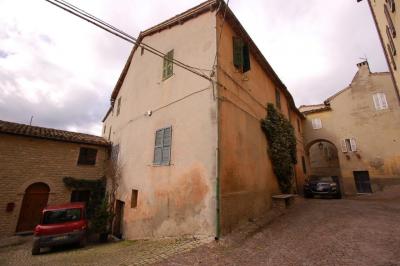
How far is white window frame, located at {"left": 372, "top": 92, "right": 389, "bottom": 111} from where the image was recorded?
15719 millimetres

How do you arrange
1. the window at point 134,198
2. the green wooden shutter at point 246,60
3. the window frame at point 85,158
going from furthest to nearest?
the window frame at point 85,158
the window at point 134,198
the green wooden shutter at point 246,60

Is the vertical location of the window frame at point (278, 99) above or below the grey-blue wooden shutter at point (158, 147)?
above

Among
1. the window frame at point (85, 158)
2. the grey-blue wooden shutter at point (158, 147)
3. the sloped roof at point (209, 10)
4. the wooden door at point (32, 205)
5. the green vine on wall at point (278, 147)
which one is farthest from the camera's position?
the window frame at point (85, 158)

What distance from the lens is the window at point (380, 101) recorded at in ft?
51.6

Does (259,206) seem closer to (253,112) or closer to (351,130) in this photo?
(253,112)

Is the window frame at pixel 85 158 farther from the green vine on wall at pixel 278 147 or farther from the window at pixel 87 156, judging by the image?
the green vine on wall at pixel 278 147

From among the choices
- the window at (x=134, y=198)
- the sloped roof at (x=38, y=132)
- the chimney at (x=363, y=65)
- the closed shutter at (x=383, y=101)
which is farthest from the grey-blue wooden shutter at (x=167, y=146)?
the chimney at (x=363, y=65)

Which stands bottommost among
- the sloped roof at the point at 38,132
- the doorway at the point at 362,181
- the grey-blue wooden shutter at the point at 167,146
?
the doorway at the point at 362,181

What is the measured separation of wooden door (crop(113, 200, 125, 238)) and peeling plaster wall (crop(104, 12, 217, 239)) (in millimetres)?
723

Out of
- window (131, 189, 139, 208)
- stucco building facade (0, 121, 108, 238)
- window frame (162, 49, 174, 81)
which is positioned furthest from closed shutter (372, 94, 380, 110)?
stucco building facade (0, 121, 108, 238)

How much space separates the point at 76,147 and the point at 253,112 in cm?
1161

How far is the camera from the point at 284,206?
9.09 meters

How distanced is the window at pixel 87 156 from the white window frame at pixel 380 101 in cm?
2183

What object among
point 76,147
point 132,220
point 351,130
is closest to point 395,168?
point 351,130
